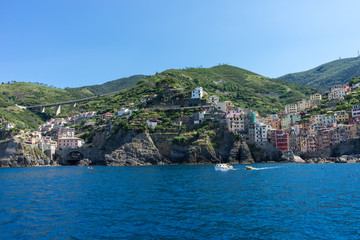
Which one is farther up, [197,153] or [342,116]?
[342,116]

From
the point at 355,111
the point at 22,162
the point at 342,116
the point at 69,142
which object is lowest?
the point at 22,162

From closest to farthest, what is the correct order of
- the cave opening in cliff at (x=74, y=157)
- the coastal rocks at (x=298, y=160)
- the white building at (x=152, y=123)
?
1. the coastal rocks at (x=298, y=160)
2. the white building at (x=152, y=123)
3. the cave opening in cliff at (x=74, y=157)

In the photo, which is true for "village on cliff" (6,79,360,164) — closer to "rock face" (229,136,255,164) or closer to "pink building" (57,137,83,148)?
"pink building" (57,137,83,148)

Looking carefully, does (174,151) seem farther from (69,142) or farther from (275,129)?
(69,142)

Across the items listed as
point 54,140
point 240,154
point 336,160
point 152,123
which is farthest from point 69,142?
point 336,160

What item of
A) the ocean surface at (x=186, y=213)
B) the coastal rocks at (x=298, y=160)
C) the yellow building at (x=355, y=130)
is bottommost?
the coastal rocks at (x=298, y=160)

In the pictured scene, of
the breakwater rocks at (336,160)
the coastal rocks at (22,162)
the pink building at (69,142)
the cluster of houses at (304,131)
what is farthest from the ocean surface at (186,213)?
the pink building at (69,142)

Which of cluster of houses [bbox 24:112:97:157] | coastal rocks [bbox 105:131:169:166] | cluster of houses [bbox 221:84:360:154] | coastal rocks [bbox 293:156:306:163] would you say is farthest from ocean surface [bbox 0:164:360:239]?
cluster of houses [bbox 24:112:97:157]

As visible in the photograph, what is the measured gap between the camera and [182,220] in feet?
72.1

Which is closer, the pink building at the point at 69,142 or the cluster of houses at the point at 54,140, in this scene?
the cluster of houses at the point at 54,140

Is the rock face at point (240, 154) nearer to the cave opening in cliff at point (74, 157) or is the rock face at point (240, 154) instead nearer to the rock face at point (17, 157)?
the cave opening in cliff at point (74, 157)

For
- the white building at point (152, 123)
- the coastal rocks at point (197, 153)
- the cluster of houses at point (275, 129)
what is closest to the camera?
the coastal rocks at point (197, 153)

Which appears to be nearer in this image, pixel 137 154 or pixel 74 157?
pixel 137 154

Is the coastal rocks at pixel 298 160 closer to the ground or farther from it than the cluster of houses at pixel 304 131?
closer to the ground
